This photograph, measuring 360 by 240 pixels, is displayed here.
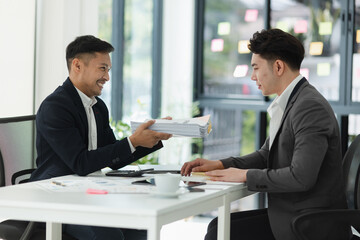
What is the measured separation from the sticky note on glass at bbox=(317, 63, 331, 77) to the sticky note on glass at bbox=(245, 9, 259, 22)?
0.74 m

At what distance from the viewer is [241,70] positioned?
210 inches

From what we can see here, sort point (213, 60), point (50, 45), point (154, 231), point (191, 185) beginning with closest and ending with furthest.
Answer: point (154, 231)
point (191, 185)
point (50, 45)
point (213, 60)

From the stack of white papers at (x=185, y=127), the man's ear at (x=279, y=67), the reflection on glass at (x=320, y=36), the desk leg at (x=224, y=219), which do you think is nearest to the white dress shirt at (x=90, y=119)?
the stack of white papers at (x=185, y=127)

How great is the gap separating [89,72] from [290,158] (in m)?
1.00

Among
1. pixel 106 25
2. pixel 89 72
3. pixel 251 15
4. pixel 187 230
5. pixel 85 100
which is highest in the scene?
pixel 251 15

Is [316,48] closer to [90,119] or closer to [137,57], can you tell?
[137,57]

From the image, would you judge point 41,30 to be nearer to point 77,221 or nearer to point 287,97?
point 287,97

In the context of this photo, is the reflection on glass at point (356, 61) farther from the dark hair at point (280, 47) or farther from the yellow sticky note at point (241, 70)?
the dark hair at point (280, 47)

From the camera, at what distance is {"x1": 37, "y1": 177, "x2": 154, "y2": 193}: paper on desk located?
2059 mm

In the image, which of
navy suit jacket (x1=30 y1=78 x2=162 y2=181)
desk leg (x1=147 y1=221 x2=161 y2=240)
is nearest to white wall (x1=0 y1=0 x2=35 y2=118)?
navy suit jacket (x1=30 y1=78 x2=162 y2=181)

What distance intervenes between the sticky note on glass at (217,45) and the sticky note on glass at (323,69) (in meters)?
0.94

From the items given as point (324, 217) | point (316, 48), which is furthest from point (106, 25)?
point (324, 217)

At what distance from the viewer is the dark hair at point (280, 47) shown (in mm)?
2400

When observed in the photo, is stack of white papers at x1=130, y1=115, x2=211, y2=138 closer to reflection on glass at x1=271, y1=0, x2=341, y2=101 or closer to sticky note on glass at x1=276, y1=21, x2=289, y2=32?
reflection on glass at x1=271, y1=0, x2=341, y2=101
